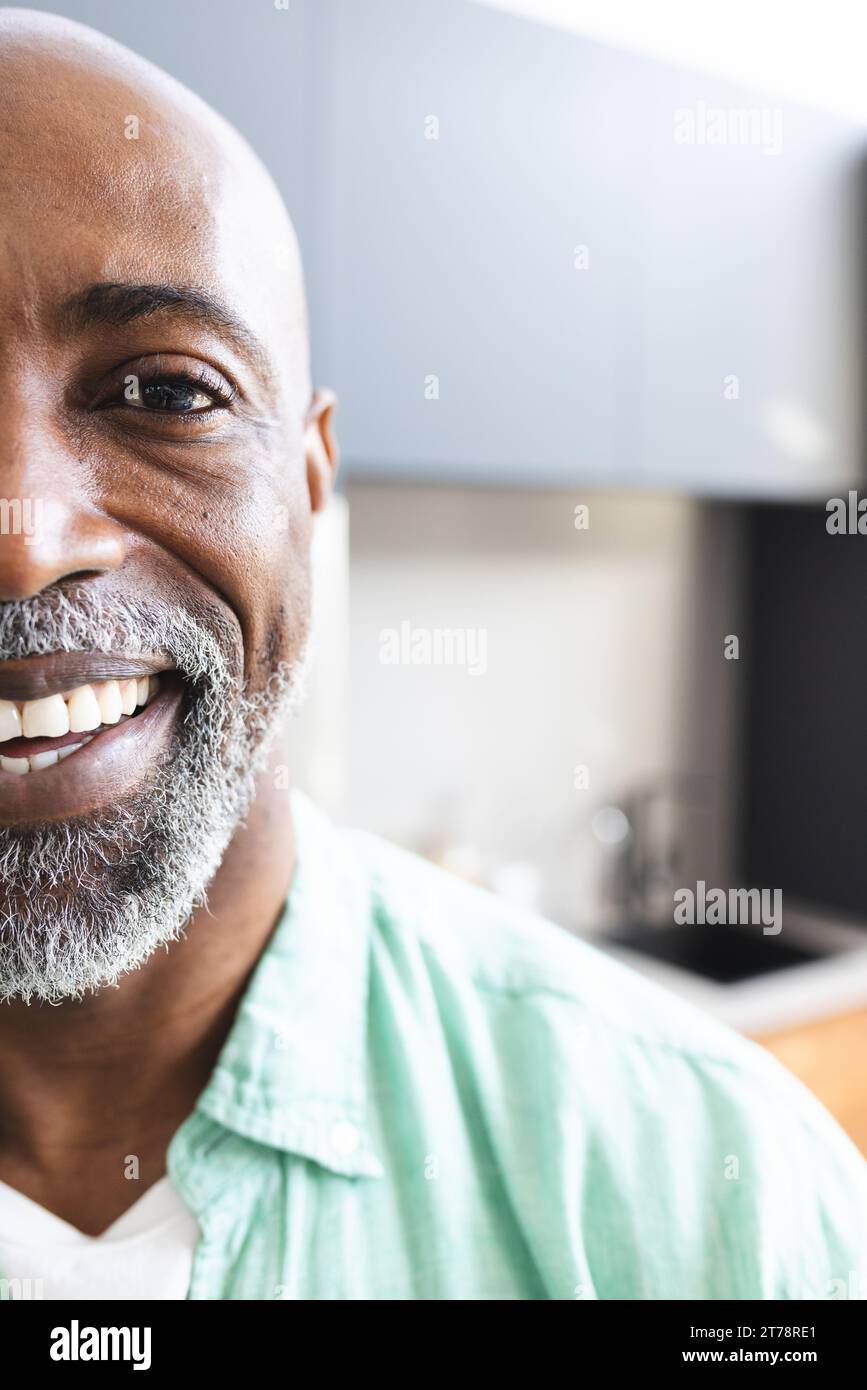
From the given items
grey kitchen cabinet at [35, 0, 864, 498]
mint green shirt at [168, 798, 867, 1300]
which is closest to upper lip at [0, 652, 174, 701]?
mint green shirt at [168, 798, 867, 1300]

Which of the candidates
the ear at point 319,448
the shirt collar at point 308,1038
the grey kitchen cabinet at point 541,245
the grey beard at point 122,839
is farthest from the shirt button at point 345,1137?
the grey kitchen cabinet at point 541,245

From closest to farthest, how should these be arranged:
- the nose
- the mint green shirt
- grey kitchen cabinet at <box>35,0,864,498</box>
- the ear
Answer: the nose
the mint green shirt
the ear
grey kitchen cabinet at <box>35,0,864,498</box>

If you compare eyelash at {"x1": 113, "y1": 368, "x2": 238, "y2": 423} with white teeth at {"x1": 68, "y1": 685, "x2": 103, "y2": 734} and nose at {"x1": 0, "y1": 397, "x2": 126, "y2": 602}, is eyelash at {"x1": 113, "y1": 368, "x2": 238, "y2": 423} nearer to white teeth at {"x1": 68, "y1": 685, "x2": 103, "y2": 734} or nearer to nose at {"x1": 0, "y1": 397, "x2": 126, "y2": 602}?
nose at {"x1": 0, "y1": 397, "x2": 126, "y2": 602}

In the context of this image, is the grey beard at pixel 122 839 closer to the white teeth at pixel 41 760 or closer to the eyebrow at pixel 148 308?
the white teeth at pixel 41 760

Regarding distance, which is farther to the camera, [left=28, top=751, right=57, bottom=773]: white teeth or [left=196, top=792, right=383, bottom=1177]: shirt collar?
[left=196, top=792, right=383, bottom=1177]: shirt collar

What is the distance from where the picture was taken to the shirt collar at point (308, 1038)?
73 cm

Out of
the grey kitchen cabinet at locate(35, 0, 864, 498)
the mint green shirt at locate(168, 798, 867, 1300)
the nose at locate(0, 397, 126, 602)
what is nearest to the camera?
the nose at locate(0, 397, 126, 602)

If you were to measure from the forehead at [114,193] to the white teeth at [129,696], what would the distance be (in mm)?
199

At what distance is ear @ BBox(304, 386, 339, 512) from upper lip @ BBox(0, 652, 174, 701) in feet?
0.77

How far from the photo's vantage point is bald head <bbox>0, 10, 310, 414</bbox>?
2.05 feet

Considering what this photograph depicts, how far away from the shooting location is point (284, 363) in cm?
74

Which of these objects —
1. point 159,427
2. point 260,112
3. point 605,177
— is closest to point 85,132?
point 159,427

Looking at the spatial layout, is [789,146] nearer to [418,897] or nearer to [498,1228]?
[418,897]

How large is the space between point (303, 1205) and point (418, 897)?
0.79 ft
